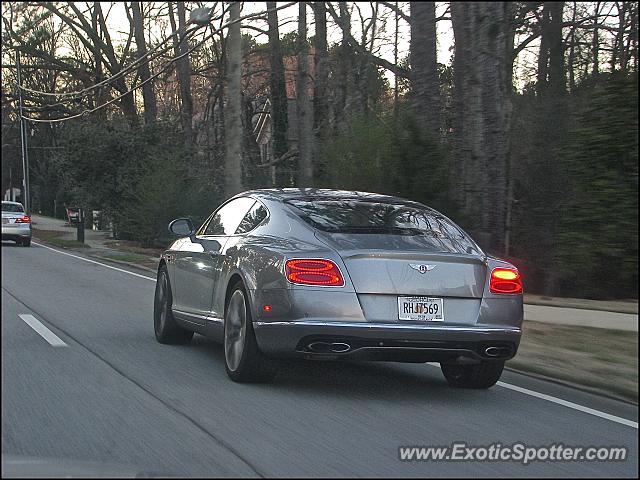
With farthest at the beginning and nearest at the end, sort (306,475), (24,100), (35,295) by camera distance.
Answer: (24,100) < (35,295) < (306,475)

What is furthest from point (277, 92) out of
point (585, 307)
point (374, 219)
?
point (374, 219)

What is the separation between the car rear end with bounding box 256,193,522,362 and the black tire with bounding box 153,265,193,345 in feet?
8.91

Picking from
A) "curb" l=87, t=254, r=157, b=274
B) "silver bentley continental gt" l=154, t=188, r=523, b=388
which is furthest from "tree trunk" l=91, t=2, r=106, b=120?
"silver bentley continental gt" l=154, t=188, r=523, b=388

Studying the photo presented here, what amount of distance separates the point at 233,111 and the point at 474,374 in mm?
15509

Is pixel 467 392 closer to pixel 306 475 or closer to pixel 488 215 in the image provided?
pixel 306 475

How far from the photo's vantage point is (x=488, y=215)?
47.4 feet

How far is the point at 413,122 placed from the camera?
46.3ft

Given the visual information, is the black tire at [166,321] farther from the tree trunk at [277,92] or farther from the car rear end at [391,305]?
the tree trunk at [277,92]

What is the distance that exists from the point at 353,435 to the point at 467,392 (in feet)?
6.74

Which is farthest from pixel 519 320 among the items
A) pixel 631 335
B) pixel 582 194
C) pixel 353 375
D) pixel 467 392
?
pixel 582 194

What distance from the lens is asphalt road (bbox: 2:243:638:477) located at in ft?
16.9

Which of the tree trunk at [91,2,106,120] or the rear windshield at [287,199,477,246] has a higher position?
the tree trunk at [91,2,106,120]

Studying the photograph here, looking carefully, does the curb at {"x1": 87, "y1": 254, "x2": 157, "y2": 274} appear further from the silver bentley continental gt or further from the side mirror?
the silver bentley continental gt

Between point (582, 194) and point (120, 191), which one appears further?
point (120, 191)
